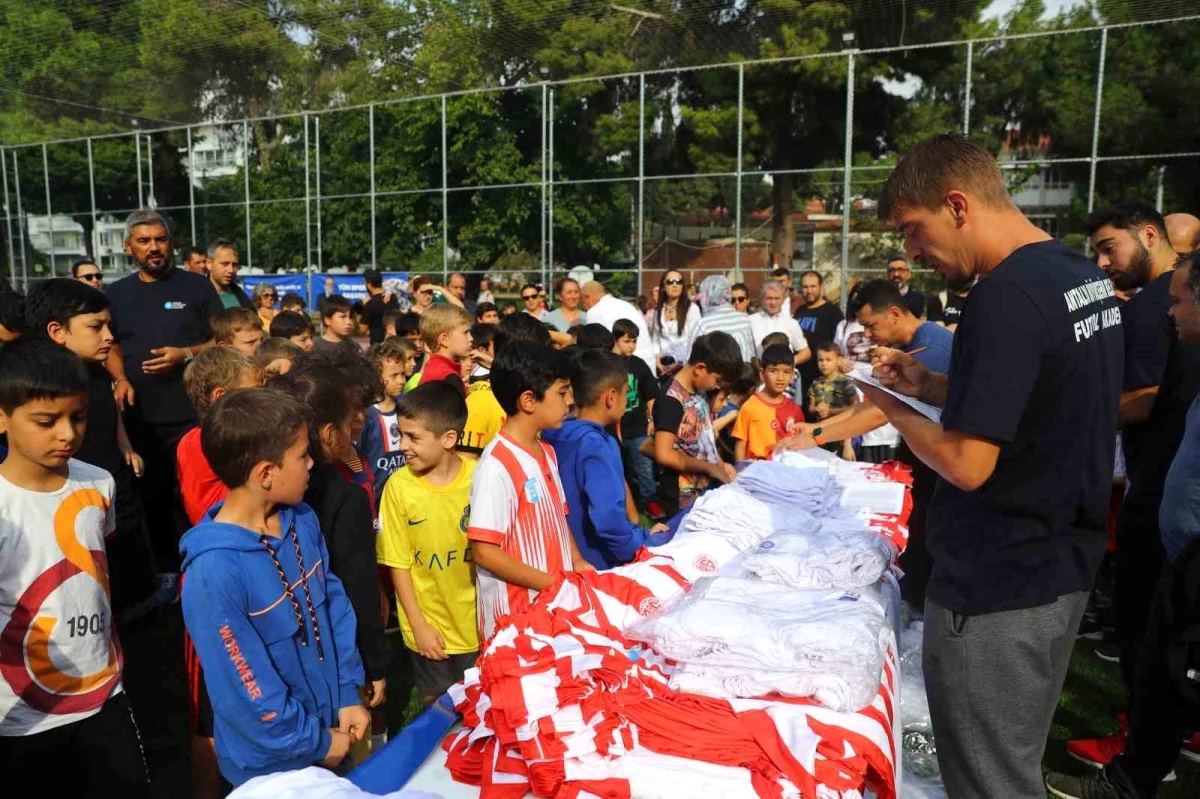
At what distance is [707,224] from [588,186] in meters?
3.26

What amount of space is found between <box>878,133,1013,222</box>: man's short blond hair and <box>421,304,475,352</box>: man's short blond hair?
3.41m

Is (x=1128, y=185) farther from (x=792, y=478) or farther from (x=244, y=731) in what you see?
(x=244, y=731)

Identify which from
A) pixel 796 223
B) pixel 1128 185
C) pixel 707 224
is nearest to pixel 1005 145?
pixel 1128 185

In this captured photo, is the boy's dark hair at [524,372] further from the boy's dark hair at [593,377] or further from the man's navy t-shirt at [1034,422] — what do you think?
the man's navy t-shirt at [1034,422]

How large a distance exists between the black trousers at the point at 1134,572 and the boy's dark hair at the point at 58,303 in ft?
14.9

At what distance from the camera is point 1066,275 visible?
1.96 metres

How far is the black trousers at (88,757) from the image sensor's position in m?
2.31

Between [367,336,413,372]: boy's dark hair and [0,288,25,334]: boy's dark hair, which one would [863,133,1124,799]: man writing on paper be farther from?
[0,288,25,334]: boy's dark hair

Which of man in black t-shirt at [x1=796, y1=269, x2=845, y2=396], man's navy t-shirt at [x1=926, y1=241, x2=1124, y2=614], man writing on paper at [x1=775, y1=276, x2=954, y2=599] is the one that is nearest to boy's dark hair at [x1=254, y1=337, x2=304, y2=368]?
man writing on paper at [x1=775, y1=276, x2=954, y2=599]

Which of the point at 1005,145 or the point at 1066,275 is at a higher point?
the point at 1005,145

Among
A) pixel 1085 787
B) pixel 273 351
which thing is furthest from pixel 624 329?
pixel 1085 787

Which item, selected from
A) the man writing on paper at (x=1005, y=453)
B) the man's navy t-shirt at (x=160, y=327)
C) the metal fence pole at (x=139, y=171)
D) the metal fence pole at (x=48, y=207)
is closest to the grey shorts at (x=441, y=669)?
the man writing on paper at (x=1005, y=453)

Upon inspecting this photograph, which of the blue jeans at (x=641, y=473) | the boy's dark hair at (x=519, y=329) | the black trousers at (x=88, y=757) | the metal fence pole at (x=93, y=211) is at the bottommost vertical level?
the blue jeans at (x=641, y=473)

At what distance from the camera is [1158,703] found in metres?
2.90
